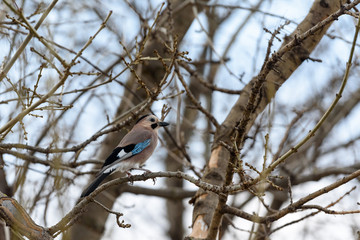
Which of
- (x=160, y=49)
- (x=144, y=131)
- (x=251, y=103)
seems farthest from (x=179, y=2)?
(x=251, y=103)

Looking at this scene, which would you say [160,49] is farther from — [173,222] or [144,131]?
[173,222]

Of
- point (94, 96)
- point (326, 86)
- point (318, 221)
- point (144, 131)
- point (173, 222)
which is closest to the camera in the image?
point (144, 131)

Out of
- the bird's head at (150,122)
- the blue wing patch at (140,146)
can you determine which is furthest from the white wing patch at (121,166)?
the bird's head at (150,122)

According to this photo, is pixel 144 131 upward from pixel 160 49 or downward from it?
downward

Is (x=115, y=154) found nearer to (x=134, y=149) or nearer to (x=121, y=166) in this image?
(x=121, y=166)

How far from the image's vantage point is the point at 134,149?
17.3ft

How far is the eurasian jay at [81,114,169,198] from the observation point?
15.9 feet

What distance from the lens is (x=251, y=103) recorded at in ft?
11.3

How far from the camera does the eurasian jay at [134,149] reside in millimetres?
4855

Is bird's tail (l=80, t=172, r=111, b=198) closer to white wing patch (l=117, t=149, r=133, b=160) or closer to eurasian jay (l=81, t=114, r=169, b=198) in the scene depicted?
eurasian jay (l=81, t=114, r=169, b=198)

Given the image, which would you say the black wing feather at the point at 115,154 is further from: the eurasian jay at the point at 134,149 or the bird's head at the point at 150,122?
the bird's head at the point at 150,122

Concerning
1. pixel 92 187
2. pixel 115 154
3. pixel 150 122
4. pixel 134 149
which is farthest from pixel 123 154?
pixel 150 122

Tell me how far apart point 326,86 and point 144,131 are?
19.0 ft

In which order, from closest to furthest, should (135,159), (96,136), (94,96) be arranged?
(96,136) → (135,159) → (94,96)
